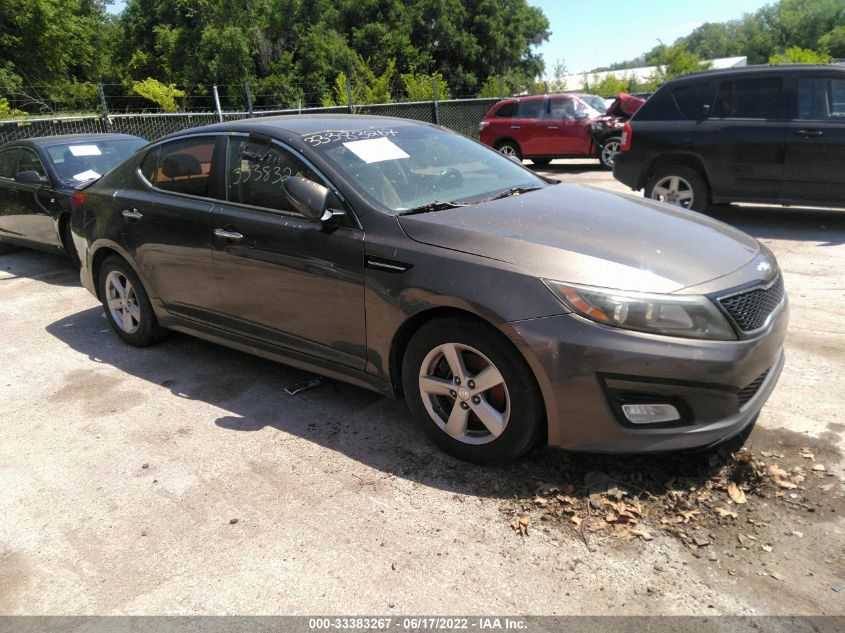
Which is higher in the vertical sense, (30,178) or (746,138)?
(30,178)

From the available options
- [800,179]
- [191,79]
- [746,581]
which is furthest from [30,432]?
[191,79]

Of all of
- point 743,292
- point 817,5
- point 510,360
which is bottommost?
point 510,360

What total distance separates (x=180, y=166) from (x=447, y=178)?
190 centimetres

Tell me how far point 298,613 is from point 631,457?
168cm

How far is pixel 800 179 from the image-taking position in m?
7.63

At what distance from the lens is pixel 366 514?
3018 millimetres

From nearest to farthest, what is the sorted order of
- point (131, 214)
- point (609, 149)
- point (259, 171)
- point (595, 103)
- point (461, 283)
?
point (461, 283) < point (259, 171) < point (131, 214) < point (609, 149) < point (595, 103)

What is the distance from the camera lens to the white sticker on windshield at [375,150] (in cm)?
387

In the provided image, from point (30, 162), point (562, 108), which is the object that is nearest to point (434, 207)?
point (30, 162)

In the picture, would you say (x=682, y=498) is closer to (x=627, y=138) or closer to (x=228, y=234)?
(x=228, y=234)

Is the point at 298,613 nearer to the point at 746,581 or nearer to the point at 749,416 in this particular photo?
the point at 746,581

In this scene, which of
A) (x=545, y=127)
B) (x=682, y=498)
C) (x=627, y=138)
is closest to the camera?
(x=682, y=498)

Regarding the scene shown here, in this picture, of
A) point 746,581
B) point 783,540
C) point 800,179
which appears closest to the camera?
point 746,581

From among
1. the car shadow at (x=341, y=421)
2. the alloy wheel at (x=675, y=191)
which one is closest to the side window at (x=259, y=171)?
the car shadow at (x=341, y=421)
